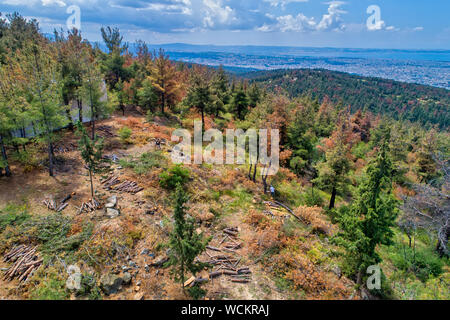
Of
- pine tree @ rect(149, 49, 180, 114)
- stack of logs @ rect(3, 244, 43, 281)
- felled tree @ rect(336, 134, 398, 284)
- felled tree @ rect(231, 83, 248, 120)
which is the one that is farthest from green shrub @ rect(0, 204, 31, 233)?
felled tree @ rect(231, 83, 248, 120)

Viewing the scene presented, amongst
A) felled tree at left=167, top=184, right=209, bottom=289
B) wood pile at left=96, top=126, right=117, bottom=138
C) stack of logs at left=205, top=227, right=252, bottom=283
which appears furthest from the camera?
wood pile at left=96, top=126, right=117, bottom=138

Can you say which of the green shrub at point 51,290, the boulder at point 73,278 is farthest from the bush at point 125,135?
the green shrub at point 51,290

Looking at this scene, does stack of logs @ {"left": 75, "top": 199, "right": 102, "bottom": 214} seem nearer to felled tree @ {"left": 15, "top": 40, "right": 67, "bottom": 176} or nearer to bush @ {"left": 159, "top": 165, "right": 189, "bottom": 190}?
bush @ {"left": 159, "top": 165, "right": 189, "bottom": 190}

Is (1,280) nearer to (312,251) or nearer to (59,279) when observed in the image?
(59,279)

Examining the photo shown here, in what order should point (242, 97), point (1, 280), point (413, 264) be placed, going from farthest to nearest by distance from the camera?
1. point (242, 97)
2. point (413, 264)
3. point (1, 280)

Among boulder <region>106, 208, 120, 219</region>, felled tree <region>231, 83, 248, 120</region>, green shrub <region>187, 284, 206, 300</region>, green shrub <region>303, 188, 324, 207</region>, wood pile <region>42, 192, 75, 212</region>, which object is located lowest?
green shrub <region>303, 188, 324, 207</region>

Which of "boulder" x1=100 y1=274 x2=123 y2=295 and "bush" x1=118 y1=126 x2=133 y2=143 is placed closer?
"boulder" x1=100 y1=274 x2=123 y2=295

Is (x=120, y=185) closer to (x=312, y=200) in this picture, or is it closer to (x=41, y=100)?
(x=41, y=100)
